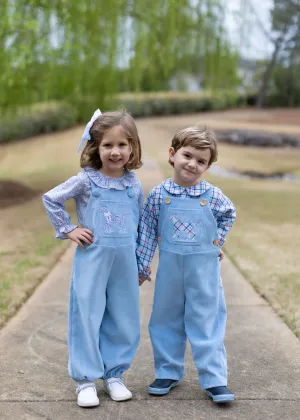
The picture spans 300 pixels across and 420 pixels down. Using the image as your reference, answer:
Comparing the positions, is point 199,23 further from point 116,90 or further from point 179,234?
point 179,234

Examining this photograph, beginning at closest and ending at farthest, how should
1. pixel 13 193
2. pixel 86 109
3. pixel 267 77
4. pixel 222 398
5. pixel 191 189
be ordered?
1. pixel 222 398
2. pixel 191 189
3. pixel 86 109
4. pixel 13 193
5. pixel 267 77

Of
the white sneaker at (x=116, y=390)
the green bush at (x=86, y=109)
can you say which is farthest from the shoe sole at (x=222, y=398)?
the green bush at (x=86, y=109)

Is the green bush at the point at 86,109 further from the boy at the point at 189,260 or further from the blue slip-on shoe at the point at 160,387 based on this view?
the blue slip-on shoe at the point at 160,387

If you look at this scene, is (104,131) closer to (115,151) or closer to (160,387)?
(115,151)

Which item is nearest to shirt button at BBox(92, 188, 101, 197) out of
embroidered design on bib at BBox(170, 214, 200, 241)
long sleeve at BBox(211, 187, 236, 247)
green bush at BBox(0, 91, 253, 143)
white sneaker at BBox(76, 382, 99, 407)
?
embroidered design on bib at BBox(170, 214, 200, 241)

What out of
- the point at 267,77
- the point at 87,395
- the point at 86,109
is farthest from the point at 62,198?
the point at 267,77

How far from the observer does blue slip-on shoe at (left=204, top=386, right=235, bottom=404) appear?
321 cm

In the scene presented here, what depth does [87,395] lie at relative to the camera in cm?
322

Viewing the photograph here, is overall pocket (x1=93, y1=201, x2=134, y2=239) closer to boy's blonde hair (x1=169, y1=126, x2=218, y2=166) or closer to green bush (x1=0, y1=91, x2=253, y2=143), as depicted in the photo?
boy's blonde hair (x1=169, y1=126, x2=218, y2=166)

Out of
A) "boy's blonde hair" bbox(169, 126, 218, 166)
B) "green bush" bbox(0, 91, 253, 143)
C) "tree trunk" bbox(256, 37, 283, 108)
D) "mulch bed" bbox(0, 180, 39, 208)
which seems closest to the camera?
"boy's blonde hair" bbox(169, 126, 218, 166)

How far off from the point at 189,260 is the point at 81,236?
54 cm

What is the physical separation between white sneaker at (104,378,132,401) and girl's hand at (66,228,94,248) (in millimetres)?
707

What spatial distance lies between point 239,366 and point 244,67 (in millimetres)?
50143

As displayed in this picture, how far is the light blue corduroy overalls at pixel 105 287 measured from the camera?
324cm
